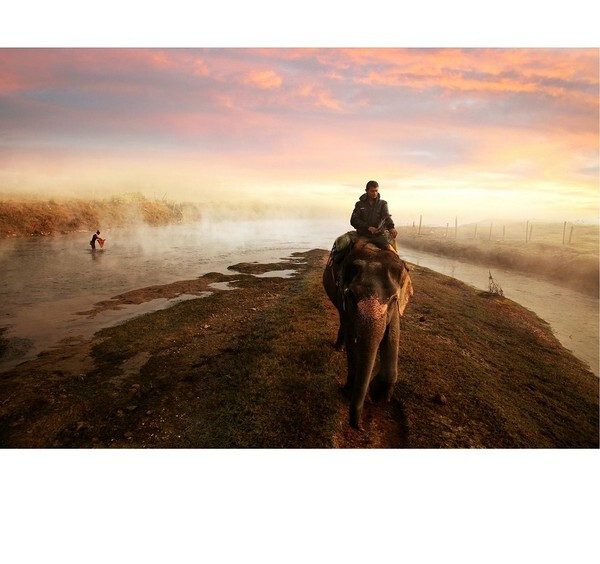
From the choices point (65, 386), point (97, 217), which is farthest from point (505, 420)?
point (97, 217)

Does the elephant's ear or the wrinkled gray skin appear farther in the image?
the elephant's ear

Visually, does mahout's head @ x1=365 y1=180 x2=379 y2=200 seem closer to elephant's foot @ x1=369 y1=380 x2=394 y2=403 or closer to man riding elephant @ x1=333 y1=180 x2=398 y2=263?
man riding elephant @ x1=333 y1=180 x2=398 y2=263

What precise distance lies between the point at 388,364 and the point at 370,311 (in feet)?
5.02

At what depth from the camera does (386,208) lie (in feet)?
25.3

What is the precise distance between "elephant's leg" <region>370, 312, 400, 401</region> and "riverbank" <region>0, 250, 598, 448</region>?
12.9 inches

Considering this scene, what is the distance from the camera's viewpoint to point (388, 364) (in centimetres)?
640

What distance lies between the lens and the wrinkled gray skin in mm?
5508

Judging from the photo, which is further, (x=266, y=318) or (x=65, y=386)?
(x=266, y=318)

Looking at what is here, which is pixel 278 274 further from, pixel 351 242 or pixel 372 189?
pixel 351 242

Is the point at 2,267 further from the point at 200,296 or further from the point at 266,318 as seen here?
the point at 266,318

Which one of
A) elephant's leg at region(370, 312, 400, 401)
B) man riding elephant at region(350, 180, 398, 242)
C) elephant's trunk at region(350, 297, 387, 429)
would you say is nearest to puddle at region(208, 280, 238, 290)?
man riding elephant at region(350, 180, 398, 242)

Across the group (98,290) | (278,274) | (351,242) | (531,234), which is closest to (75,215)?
(98,290)

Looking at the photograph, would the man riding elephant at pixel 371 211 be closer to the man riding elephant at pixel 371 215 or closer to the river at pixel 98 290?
the man riding elephant at pixel 371 215

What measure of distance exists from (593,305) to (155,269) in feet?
111
